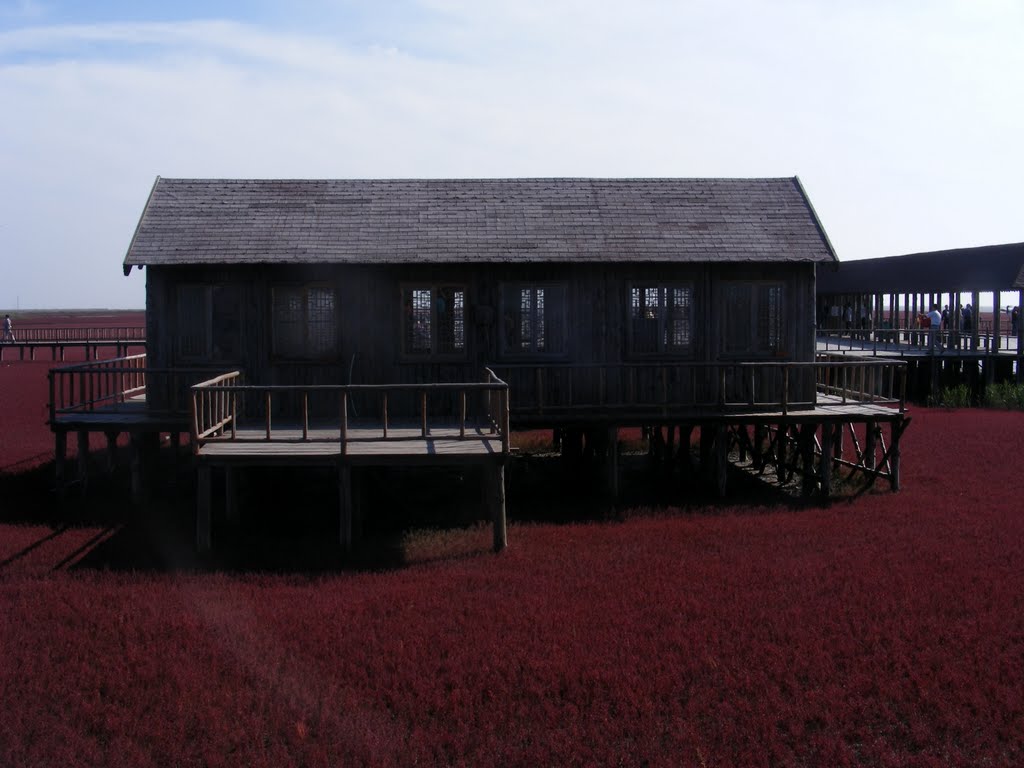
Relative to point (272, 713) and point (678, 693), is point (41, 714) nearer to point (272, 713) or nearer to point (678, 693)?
point (272, 713)

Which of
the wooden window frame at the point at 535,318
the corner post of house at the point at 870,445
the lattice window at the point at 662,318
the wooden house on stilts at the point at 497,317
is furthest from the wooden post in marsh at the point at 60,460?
the corner post of house at the point at 870,445

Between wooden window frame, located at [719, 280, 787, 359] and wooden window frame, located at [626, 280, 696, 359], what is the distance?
23.0 inches

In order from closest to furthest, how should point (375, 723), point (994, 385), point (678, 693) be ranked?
1. point (375, 723)
2. point (678, 693)
3. point (994, 385)

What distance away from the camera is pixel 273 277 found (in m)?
18.5

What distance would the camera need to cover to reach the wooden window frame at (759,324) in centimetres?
1917

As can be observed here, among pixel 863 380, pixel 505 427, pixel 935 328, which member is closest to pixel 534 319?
pixel 505 427

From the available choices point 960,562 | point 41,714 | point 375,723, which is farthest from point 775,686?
point 41,714

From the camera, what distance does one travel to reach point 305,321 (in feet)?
61.2

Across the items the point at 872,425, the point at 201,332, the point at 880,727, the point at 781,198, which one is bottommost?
the point at 880,727

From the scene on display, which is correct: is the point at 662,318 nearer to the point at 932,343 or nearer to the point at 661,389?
the point at 661,389

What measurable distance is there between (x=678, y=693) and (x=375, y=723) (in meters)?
2.75

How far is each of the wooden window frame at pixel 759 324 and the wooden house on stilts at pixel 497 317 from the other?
28 millimetres

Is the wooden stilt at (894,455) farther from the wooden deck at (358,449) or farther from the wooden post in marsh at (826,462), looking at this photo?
the wooden deck at (358,449)

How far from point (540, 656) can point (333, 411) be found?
30.7 feet
